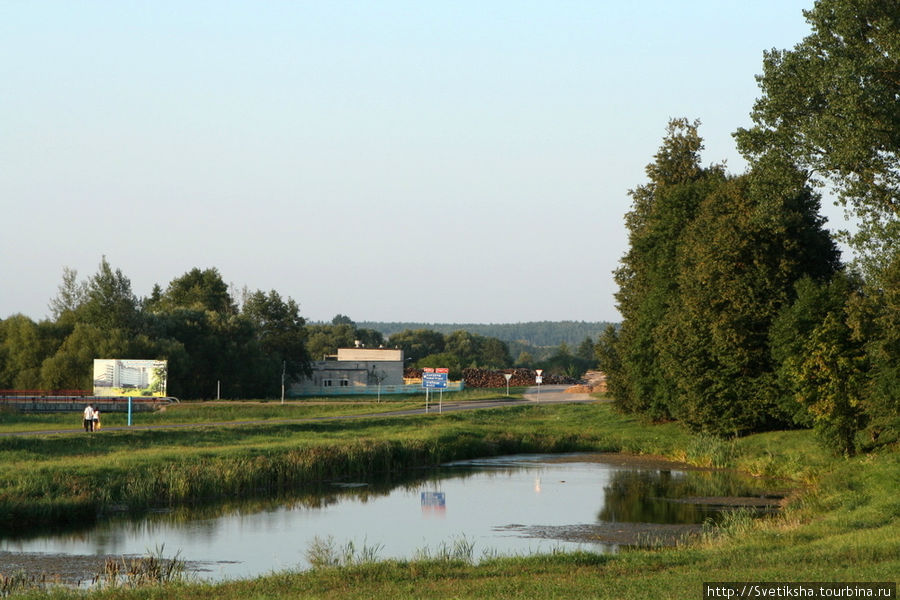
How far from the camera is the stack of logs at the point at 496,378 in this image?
122m

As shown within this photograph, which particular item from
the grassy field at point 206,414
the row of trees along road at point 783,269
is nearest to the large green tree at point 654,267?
the row of trees along road at point 783,269

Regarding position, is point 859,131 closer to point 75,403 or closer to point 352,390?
point 75,403

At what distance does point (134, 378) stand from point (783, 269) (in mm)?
44695

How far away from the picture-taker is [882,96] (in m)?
33.0

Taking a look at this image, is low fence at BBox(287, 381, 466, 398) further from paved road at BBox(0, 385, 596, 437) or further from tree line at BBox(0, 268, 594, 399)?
paved road at BBox(0, 385, 596, 437)

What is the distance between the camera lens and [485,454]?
176ft

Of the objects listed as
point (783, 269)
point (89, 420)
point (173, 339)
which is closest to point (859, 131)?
point (783, 269)

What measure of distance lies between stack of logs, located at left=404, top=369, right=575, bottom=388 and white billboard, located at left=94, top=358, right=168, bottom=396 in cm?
5322

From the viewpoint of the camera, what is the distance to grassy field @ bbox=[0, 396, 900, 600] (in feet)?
57.6

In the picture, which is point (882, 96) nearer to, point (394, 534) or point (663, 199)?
point (394, 534)

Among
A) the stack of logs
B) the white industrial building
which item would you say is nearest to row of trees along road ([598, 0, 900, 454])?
the white industrial building

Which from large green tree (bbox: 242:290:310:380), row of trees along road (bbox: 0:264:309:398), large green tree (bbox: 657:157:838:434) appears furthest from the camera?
large green tree (bbox: 242:290:310:380)

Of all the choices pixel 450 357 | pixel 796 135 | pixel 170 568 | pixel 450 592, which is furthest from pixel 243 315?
pixel 450 592

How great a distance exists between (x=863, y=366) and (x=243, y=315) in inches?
2582
